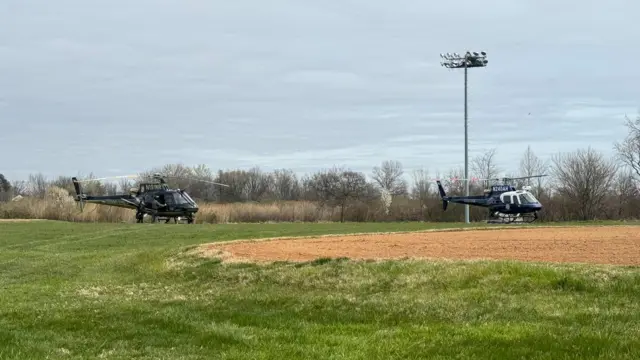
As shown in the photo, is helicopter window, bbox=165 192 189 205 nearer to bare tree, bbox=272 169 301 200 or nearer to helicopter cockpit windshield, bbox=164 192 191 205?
helicopter cockpit windshield, bbox=164 192 191 205

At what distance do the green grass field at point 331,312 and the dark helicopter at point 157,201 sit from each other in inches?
1093

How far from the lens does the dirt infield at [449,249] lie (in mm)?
14367

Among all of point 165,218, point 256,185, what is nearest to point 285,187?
point 256,185

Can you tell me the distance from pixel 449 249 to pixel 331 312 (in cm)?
812

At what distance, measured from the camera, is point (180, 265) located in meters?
16.3

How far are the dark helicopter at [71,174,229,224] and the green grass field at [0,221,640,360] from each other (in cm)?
2776

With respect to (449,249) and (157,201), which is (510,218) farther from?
(449,249)

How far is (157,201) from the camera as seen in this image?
43531 mm

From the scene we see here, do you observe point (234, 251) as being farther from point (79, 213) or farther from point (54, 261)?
point (79, 213)

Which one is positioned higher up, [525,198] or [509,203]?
[525,198]

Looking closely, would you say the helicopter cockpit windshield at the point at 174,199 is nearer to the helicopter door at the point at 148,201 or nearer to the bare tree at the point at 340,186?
the helicopter door at the point at 148,201

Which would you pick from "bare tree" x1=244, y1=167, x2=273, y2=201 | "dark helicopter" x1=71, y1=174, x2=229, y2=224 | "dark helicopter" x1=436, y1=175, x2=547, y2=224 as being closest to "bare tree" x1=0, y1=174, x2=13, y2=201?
"bare tree" x1=244, y1=167, x2=273, y2=201

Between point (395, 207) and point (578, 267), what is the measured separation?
4940cm

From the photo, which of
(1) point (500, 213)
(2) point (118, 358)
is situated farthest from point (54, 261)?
(1) point (500, 213)
